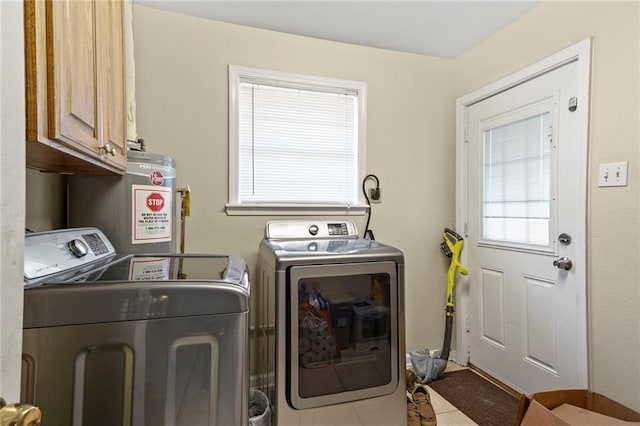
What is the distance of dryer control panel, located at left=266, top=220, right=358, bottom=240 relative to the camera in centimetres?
221

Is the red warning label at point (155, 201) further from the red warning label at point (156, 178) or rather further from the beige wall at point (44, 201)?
the beige wall at point (44, 201)

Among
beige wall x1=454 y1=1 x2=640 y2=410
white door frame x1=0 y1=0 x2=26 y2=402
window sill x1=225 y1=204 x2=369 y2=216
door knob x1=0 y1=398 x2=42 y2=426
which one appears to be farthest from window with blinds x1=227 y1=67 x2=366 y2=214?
door knob x1=0 y1=398 x2=42 y2=426

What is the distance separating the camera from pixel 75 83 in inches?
34.1

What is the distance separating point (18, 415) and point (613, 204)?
7.24ft

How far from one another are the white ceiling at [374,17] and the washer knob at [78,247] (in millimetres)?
1623

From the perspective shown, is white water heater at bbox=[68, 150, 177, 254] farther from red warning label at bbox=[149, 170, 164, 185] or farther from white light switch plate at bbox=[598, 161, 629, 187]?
white light switch plate at bbox=[598, 161, 629, 187]

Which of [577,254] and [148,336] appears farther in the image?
[577,254]

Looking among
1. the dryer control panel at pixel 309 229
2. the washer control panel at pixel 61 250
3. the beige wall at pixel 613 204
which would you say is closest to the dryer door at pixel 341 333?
the dryer control panel at pixel 309 229

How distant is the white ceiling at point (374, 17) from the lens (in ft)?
6.73

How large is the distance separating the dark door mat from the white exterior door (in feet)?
0.38

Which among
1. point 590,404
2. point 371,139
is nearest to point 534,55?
point 371,139

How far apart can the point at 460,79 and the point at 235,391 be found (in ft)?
8.92

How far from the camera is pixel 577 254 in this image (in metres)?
1.82

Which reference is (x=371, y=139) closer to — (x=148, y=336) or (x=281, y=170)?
(x=281, y=170)
